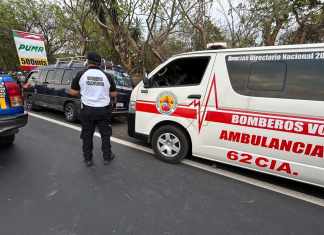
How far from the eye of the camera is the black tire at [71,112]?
6.72 meters

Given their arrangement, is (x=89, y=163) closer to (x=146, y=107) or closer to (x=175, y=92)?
(x=146, y=107)

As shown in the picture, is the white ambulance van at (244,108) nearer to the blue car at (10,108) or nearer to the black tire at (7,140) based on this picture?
the blue car at (10,108)

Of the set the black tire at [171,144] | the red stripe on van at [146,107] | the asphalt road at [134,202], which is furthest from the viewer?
the red stripe on van at [146,107]

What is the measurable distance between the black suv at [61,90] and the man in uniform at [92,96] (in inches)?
85.7

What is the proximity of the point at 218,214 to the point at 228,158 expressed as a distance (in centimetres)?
107

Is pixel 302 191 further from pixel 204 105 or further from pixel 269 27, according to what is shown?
pixel 269 27

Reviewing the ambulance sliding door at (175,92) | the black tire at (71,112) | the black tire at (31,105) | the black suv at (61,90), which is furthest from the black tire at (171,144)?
the black tire at (31,105)

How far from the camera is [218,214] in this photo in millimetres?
2707

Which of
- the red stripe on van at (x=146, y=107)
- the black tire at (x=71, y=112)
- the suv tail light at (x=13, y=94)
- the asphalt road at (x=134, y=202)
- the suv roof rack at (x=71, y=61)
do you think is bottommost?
the asphalt road at (x=134, y=202)

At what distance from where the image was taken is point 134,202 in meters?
2.89

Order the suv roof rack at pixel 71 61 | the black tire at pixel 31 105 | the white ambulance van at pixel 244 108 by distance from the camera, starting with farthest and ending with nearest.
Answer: the black tire at pixel 31 105 < the suv roof rack at pixel 71 61 < the white ambulance van at pixel 244 108

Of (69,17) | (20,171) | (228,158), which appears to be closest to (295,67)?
(228,158)

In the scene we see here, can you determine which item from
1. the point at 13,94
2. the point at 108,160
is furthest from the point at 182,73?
the point at 13,94

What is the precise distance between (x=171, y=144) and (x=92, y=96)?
158 cm
